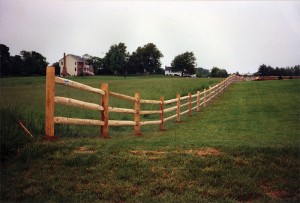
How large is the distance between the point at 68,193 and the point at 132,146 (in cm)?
244

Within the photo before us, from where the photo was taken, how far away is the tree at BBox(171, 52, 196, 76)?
113 meters

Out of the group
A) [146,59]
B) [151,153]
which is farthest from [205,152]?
[146,59]

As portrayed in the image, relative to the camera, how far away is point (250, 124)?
12.1 metres

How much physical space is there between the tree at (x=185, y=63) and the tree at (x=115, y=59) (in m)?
24.4

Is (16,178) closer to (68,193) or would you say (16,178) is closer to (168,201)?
(68,193)

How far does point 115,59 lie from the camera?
9369 centimetres

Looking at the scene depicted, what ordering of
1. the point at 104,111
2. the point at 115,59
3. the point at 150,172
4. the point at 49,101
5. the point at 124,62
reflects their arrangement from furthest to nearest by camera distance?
the point at 124,62
the point at 115,59
the point at 104,111
the point at 49,101
the point at 150,172

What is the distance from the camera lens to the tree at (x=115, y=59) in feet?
307

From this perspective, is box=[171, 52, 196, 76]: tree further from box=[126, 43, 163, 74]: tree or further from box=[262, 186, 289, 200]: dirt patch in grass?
box=[262, 186, 289, 200]: dirt patch in grass

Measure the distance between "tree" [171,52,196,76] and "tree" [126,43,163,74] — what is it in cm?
668

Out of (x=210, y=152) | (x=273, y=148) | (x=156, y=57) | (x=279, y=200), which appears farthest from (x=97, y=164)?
(x=156, y=57)

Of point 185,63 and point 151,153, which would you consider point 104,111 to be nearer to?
point 151,153

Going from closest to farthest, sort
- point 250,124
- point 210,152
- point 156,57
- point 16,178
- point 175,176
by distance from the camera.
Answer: point 16,178 < point 175,176 < point 210,152 < point 250,124 < point 156,57

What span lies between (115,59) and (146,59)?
777 inches
